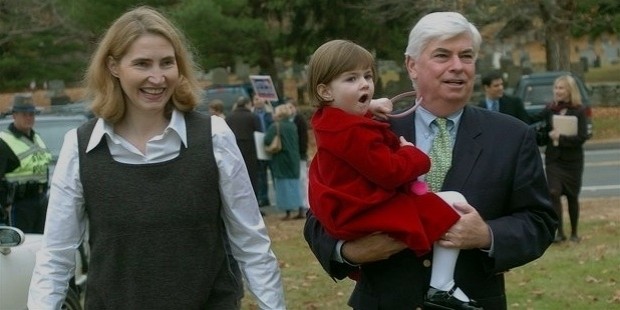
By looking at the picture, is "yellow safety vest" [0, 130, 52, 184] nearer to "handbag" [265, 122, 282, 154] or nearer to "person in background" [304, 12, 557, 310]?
"handbag" [265, 122, 282, 154]

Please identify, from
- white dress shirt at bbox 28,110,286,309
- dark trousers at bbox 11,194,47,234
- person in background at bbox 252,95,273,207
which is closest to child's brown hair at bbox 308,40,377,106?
white dress shirt at bbox 28,110,286,309

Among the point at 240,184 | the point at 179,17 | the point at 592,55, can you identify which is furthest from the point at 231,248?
the point at 592,55

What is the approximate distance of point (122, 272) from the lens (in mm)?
4148

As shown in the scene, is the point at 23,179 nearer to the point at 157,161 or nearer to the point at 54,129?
the point at 54,129

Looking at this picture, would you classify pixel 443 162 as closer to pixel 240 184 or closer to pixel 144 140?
pixel 240 184

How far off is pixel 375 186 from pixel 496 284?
1.88ft

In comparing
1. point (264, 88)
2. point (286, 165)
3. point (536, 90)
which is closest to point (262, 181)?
point (286, 165)

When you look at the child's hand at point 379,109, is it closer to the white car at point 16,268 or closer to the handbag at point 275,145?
the white car at point 16,268

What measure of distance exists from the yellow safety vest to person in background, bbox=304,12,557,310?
29.3 ft

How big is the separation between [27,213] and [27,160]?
0.55 metres

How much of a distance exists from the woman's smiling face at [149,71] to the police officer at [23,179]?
340 inches

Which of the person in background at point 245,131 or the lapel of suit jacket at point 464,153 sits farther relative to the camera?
the person in background at point 245,131

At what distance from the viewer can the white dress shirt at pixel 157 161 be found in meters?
4.21

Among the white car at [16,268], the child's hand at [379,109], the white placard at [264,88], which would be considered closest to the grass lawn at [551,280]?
the white car at [16,268]
